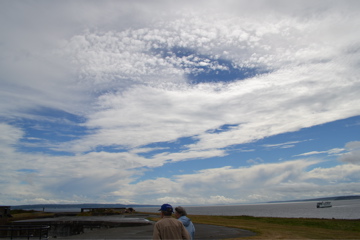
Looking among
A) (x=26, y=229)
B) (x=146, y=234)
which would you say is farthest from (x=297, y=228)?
(x=26, y=229)

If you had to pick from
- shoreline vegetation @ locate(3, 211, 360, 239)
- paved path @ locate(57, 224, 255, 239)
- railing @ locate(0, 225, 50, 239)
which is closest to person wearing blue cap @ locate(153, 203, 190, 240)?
railing @ locate(0, 225, 50, 239)

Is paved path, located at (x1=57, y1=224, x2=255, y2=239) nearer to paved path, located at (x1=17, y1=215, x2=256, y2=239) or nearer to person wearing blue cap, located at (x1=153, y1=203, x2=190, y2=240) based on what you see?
paved path, located at (x1=17, y1=215, x2=256, y2=239)

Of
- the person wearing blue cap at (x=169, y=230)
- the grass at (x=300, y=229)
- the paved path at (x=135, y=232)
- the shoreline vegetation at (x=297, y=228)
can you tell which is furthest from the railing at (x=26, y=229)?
the grass at (x=300, y=229)

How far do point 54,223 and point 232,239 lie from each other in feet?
46.1

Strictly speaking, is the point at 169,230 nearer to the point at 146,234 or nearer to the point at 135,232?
the point at 146,234

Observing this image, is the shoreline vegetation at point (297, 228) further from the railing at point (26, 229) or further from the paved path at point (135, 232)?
the railing at point (26, 229)

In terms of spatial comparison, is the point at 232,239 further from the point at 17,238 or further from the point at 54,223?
the point at 54,223

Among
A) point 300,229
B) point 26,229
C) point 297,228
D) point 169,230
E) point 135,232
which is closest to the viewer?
point 169,230

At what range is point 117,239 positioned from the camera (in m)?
16.9

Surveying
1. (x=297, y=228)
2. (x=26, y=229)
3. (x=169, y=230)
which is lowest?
(x=297, y=228)

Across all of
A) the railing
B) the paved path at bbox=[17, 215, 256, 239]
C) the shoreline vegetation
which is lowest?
the shoreline vegetation

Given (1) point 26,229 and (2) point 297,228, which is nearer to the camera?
(1) point 26,229

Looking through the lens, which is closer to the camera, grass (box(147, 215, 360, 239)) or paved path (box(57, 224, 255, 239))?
paved path (box(57, 224, 255, 239))

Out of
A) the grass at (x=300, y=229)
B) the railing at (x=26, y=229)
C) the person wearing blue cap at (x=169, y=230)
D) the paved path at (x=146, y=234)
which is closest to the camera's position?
the person wearing blue cap at (x=169, y=230)
